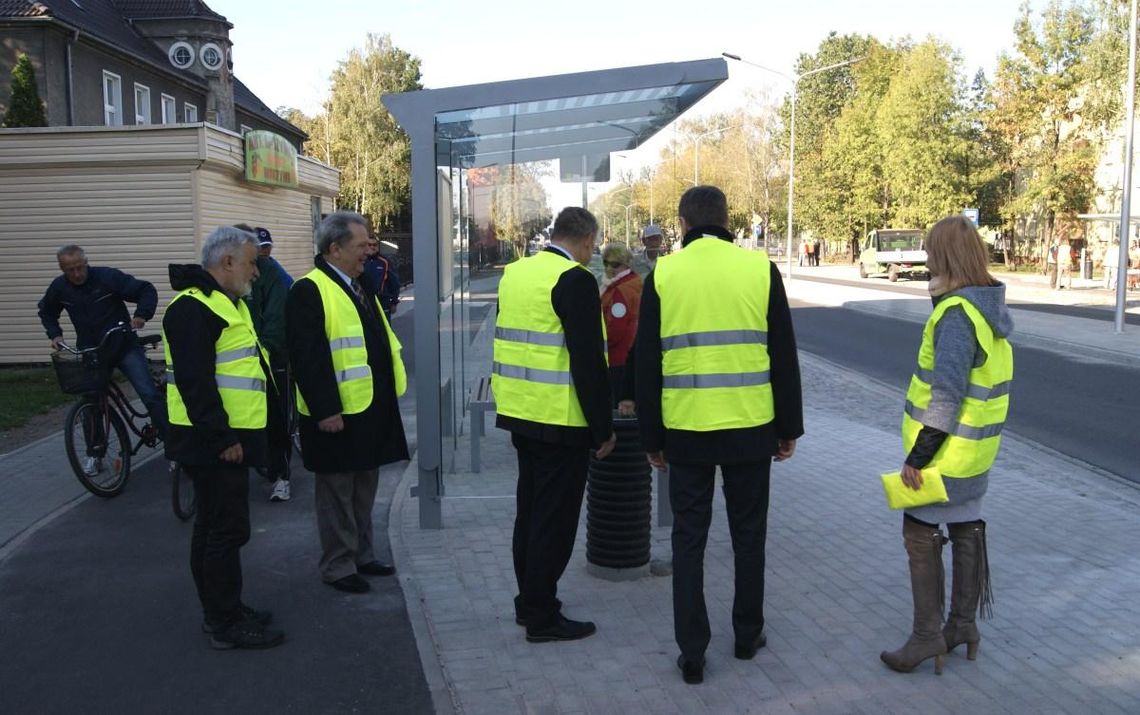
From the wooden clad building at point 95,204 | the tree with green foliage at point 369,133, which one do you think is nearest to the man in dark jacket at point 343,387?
the wooden clad building at point 95,204

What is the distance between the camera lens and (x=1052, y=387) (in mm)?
13156

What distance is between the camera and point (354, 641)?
473 centimetres

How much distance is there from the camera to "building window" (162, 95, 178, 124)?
29.9 metres

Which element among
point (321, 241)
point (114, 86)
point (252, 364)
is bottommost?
point (252, 364)

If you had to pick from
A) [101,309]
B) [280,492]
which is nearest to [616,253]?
[280,492]

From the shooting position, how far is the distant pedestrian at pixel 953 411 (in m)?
3.94

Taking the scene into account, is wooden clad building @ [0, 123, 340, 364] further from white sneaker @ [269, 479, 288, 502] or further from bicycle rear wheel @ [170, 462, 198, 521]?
bicycle rear wheel @ [170, 462, 198, 521]

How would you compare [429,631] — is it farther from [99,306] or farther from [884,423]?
[884,423]

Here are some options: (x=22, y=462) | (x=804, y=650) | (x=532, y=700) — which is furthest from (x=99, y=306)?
(x=804, y=650)

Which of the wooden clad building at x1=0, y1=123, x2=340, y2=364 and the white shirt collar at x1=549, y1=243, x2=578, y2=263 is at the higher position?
the wooden clad building at x1=0, y1=123, x2=340, y2=364

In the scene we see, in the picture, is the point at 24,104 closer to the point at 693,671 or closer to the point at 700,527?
the point at 700,527

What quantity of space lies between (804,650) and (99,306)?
18.6 feet

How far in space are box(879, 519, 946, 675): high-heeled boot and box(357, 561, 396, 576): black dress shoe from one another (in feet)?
9.00

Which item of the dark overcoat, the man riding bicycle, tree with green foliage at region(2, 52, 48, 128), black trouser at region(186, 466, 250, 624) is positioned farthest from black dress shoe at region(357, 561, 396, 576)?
tree with green foliage at region(2, 52, 48, 128)
